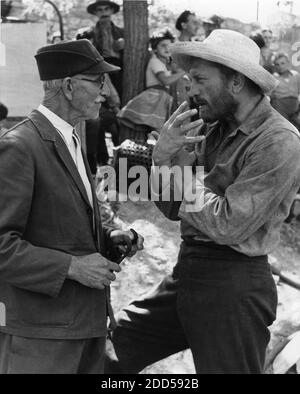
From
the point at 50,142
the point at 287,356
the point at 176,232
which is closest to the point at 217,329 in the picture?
the point at 50,142

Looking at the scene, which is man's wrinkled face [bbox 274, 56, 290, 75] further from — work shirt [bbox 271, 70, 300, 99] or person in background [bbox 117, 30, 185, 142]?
person in background [bbox 117, 30, 185, 142]

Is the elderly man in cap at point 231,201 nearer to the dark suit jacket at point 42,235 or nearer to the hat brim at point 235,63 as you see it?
the hat brim at point 235,63

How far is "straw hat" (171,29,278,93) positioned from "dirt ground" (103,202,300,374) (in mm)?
2629

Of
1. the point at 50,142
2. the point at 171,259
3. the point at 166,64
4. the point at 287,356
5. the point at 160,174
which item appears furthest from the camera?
the point at 166,64

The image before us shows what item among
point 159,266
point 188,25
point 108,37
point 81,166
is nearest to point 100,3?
point 108,37

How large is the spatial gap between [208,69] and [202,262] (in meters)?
1.02

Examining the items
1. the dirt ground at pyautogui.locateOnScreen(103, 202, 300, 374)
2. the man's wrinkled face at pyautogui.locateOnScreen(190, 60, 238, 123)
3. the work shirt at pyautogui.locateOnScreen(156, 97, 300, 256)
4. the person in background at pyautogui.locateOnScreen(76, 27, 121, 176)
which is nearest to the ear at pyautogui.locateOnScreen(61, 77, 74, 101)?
the man's wrinkled face at pyautogui.locateOnScreen(190, 60, 238, 123)

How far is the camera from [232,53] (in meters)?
3.02

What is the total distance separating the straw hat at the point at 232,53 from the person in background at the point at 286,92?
431 cm

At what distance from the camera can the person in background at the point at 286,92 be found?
7.38 metres

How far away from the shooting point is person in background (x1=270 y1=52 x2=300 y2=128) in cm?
738

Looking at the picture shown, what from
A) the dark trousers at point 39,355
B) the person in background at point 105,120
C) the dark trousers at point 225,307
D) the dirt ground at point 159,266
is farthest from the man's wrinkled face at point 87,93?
the person in background at point 105,120
